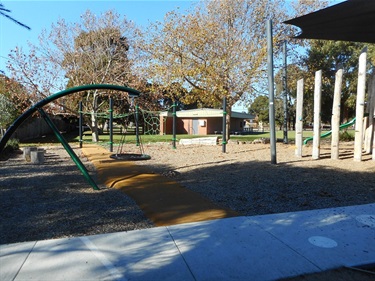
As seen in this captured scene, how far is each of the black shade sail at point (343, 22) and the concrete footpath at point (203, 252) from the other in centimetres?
286

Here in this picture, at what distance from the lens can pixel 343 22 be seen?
15.4 feet

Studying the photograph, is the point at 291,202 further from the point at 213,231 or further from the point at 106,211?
the point at 106,211

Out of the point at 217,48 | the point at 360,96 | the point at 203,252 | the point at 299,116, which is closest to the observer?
the point at 203,252

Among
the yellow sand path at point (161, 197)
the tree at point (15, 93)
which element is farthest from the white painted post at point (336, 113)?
the tree at point (15, 93)

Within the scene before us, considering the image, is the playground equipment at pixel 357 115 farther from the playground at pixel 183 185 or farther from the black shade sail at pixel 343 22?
the black shade sail at pixel 343 22

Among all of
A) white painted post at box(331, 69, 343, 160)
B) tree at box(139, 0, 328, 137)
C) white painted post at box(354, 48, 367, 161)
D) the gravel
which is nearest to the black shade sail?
the gravel

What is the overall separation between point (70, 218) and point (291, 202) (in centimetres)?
373

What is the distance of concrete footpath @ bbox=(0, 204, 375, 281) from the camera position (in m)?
3.21

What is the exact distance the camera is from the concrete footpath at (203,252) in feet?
10.5

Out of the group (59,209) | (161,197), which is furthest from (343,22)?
(59,209)

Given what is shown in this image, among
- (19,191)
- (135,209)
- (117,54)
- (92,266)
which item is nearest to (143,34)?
(117,54)

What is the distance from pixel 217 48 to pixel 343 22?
14059 mm

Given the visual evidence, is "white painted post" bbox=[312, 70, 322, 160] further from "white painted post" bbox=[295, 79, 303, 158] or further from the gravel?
the gravel

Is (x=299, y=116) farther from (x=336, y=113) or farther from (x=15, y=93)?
(x=15, y=93)
